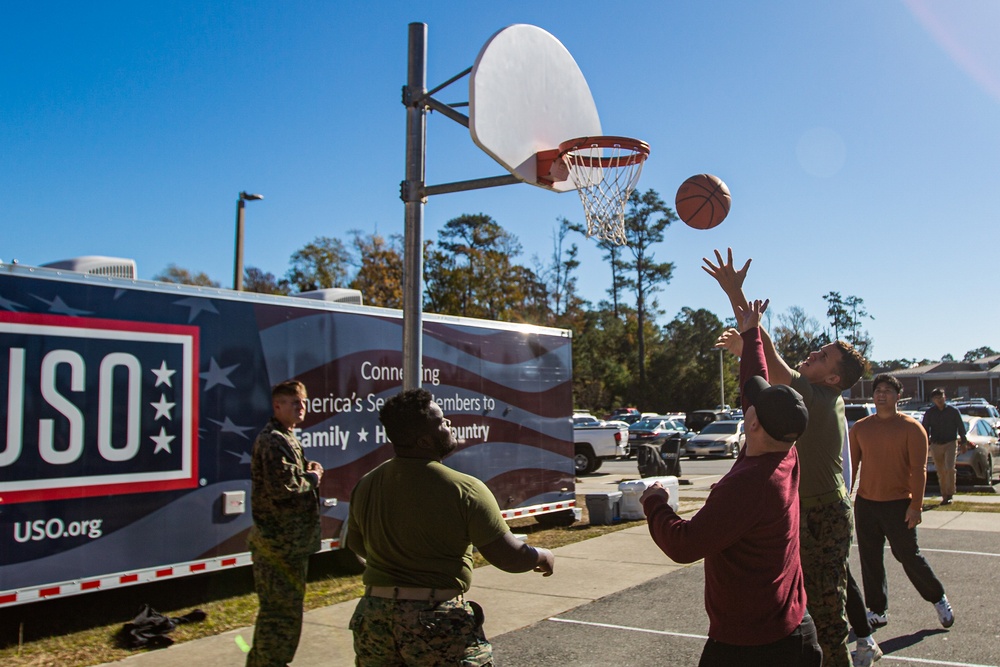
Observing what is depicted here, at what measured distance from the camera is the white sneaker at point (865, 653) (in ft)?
17.6

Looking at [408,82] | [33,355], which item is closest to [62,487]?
[33,355]

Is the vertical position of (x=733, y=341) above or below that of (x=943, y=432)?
above

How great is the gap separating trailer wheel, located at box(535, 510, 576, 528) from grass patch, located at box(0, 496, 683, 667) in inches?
114

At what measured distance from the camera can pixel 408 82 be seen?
737 centimetres

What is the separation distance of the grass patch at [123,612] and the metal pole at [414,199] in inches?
101

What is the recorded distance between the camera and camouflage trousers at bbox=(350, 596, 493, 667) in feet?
10.2

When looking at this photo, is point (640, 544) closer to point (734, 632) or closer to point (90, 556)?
point (90, 556)

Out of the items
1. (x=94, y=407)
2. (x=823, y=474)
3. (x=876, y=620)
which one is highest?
(x=94, y=407)

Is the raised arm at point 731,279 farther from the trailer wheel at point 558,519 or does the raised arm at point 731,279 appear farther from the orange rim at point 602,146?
the trailer wheel at point 558,519

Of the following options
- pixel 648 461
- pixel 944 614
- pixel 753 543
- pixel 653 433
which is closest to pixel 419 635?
pixel 753 543

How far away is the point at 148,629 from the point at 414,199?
4.04 m

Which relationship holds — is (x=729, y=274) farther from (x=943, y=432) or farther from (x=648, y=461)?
(x=648, y=461)

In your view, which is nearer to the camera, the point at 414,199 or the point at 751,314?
the point at 751,314

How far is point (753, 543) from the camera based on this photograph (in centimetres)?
304
